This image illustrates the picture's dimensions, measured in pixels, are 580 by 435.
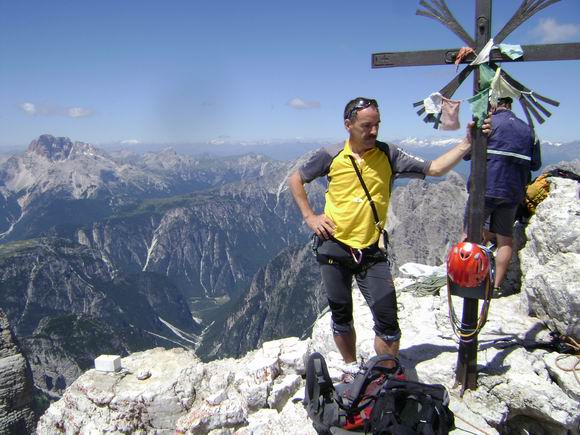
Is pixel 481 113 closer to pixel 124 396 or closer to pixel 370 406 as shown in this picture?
pixel 370 406

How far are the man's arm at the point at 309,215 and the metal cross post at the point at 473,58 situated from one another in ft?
7.04

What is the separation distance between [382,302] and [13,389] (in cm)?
4190

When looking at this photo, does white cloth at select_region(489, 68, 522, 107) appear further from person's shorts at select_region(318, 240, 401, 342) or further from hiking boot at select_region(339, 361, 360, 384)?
hiking boot at select_region(339, 361, 360, 384)

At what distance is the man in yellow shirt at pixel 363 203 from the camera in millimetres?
7340

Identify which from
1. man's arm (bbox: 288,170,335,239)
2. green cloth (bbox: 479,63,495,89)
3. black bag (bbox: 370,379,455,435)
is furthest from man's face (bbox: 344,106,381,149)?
black bag (bbox: 370,379,455,435)

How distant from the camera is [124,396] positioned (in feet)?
39.1

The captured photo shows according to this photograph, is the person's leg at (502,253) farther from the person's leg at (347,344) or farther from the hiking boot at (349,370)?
the hiking boot at (349,370)

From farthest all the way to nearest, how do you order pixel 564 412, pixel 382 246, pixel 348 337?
pixel 348 337 → pixel 382 246 → pixel 564 412

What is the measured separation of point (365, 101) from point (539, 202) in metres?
5.58

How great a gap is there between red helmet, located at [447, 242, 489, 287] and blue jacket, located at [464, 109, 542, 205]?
2.34m

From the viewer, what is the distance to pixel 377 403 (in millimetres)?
6078

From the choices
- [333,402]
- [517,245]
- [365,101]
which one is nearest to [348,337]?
[333,402]

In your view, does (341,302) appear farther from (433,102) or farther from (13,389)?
(13,389)

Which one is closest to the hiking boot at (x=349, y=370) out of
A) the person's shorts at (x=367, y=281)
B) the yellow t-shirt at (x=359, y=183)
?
the person's shorts at (x=367, y=281)
